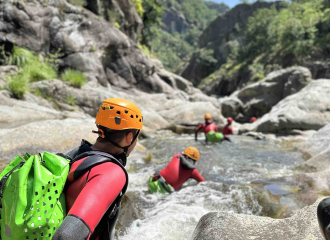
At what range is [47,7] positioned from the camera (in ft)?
47.0

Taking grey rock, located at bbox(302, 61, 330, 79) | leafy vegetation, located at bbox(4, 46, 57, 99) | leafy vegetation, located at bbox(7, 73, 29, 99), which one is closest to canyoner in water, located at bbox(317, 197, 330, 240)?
leafy vegetation, located at bbox(7, 73, 29, 99)

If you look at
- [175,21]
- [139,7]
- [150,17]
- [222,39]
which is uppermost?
[175,21]

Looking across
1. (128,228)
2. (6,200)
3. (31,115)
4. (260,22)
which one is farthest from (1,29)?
(260,22)

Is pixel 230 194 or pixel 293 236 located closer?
pixel 293 236

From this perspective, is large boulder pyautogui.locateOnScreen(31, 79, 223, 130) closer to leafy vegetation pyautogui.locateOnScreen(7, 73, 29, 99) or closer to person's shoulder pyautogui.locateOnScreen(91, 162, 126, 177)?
leafy vegetation pyautogui.locateOnScreen(7, 73, 29, 99)

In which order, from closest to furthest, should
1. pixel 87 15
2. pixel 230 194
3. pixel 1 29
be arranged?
pixel 230 194 → pixel 1 29 → pixel 87 15

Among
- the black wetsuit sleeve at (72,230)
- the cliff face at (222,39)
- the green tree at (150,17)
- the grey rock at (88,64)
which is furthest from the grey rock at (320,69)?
the cliff face at (222,39)

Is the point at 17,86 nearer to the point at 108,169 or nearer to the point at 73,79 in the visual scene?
the point at 73,79

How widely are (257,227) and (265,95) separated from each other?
23881mm

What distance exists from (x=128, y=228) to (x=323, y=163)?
206 inches

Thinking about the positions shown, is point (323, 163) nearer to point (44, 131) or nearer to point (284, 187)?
point (284, 187)

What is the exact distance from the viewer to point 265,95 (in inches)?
950

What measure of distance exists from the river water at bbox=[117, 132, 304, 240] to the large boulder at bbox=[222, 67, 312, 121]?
15281 millimetres

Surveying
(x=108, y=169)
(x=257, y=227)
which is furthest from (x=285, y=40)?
(x=108, y=169)
